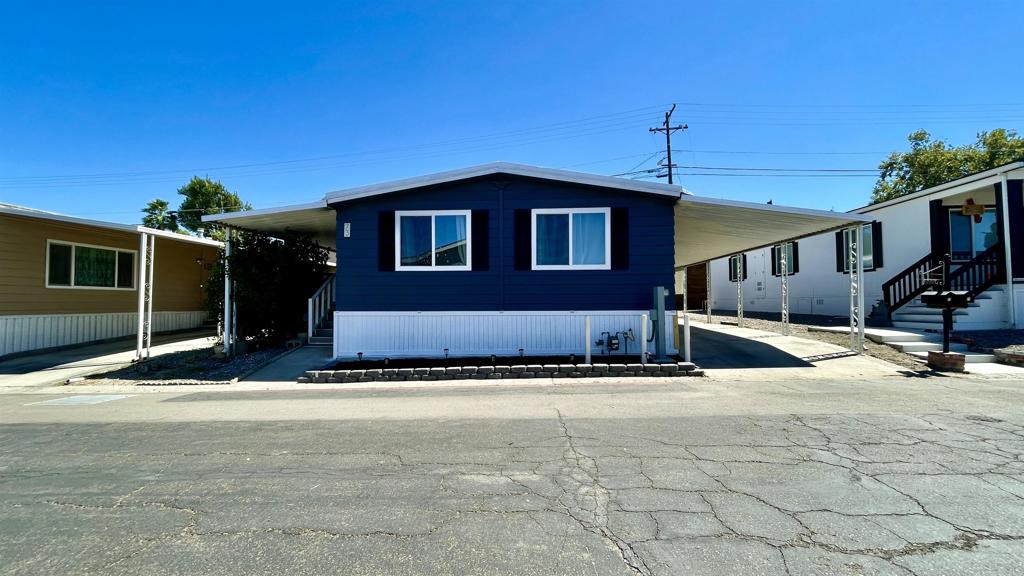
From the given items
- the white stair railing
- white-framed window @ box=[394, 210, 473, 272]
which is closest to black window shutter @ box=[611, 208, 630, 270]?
white-framed window @ box=[394, 210, 473, 272]

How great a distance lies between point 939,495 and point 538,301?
25.9 feet

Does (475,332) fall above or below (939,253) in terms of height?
below

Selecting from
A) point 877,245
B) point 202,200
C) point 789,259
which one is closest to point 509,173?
point 877,245

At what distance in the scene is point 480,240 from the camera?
11078 millimetres

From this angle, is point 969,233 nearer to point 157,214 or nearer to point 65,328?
point 65,328

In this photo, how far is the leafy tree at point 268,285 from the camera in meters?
12.1

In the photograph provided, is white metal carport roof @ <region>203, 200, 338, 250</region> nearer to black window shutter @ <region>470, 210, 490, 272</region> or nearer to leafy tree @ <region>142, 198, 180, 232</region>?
black window shutter @ <region>470, 210, 490, 272</region>

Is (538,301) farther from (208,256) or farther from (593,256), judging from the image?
(208,256)

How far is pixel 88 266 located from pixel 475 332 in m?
12.7

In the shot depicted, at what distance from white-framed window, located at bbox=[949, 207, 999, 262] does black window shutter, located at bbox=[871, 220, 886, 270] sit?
6.04ft

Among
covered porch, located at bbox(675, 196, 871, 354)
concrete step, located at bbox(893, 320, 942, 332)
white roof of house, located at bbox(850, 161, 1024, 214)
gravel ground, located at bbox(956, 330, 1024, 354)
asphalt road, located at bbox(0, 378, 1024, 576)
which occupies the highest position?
white roof of house, located at bbox(850, 161, 1024, 214)

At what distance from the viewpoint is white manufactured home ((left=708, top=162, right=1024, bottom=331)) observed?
1326 centimetres

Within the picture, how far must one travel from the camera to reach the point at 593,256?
11008 millimetres

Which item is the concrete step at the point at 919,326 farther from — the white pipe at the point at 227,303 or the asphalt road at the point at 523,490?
the white pipe at the point at 227,303
